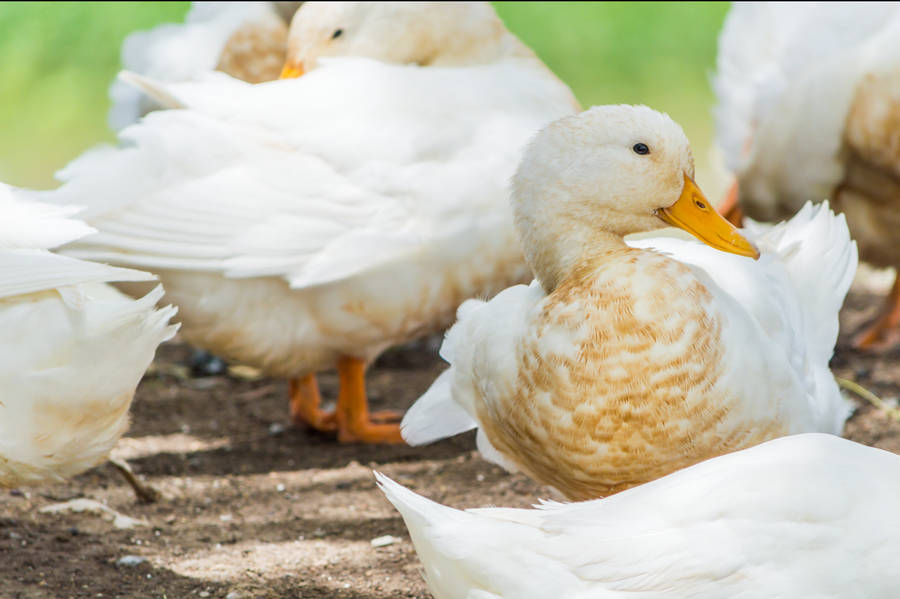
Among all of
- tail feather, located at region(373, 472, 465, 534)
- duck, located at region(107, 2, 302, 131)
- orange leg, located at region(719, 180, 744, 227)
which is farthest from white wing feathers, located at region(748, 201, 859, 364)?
duck, located at region(107, 2, 302, 131)

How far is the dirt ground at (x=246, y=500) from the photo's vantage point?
2748 mm

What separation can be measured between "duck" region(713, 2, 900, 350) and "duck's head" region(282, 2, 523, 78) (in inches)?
42.5

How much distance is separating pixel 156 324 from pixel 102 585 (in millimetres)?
636

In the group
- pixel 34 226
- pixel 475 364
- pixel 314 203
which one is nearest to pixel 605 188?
pixel 475 364

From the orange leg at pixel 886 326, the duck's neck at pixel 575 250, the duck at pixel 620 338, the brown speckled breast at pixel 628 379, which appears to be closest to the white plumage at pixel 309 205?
the duck at pixel 620 338

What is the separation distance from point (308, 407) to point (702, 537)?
2.20m

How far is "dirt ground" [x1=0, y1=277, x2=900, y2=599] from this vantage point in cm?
275

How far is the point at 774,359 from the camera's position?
2.54 meters

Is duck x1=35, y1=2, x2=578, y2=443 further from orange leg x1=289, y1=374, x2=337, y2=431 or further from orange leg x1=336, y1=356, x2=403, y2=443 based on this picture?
orange leg x1=289, y1=374, x2=337, y2=431

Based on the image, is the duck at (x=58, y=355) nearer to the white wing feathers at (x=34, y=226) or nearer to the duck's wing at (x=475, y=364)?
the white wing feathers at (x=34, y=226)

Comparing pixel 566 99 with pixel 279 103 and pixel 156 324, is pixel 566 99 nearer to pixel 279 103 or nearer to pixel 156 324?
pixel 279 103

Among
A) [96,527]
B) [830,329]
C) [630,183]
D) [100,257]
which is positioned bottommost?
[96,527]

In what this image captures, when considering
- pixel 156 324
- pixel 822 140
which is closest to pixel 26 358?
pixel 156 324

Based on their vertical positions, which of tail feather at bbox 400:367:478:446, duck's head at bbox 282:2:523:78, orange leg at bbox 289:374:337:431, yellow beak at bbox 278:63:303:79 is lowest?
orange leg at bbox 289:374:337:431
